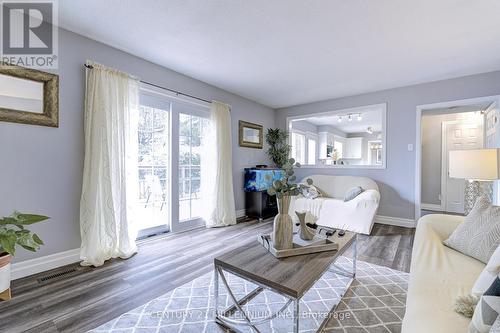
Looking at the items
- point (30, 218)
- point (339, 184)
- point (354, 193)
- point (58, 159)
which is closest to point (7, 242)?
point (30, 218)

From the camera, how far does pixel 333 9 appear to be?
2.04 m

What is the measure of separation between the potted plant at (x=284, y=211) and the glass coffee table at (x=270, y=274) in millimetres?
111

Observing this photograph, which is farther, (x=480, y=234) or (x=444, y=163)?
(x=444, y=163)

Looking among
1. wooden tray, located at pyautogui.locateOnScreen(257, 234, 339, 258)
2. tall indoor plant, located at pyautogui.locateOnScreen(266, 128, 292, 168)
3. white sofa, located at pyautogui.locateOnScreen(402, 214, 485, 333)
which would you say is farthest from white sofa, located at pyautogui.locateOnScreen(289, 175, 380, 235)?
white sofa, located at pyautogui.locateOnScreen(402, 214, 485, 333)

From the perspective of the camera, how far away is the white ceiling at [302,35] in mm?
2027

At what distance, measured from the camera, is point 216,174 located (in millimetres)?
3955

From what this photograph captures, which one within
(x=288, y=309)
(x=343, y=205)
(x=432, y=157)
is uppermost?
(x=432, y=157)

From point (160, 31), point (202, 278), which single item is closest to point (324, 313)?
point (202, 278)

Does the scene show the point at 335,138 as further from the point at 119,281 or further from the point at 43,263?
the point at 43,263

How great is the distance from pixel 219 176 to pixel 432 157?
4986mm

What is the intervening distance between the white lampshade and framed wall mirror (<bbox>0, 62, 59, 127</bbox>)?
4008mm

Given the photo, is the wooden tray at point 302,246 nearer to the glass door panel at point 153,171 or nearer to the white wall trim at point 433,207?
the glass door panel at point 153,171

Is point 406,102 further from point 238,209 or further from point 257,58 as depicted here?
point 238,209

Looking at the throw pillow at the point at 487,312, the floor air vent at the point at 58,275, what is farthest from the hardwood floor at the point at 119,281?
the throw pillow at the point at 487,312
